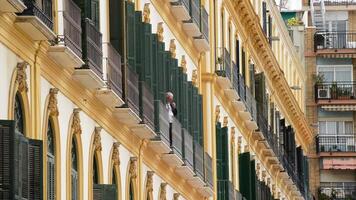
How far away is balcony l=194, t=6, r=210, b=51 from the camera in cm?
5256

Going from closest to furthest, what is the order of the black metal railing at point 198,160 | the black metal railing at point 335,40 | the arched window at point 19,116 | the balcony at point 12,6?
the balcony at point 12,6, the arched window at point 19,116, the black metal railing at point 198,160, the black metal railing at point 335,40

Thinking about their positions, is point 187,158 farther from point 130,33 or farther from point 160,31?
point 130,33

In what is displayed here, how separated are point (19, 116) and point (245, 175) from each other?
35.4m

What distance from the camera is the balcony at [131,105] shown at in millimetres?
38094

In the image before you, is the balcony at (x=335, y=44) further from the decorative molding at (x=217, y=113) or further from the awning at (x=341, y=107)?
the decorative molding at (x=217, y=113)

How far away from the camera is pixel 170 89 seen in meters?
46.4

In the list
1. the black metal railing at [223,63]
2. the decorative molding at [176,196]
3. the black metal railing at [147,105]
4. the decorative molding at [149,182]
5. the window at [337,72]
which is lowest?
the decorative molding at [176,196]

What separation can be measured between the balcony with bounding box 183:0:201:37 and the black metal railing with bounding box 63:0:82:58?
1621 centimetres

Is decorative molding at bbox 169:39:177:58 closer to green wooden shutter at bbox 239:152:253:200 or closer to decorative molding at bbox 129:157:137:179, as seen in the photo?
decorative molding at bbox 129:157:137:179

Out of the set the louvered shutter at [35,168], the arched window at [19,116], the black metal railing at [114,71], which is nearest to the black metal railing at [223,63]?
the black metal railing at [114,71]

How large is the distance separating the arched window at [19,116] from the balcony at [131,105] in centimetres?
785

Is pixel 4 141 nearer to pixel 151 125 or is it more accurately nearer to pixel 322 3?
pixel 151 125

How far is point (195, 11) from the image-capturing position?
5184 centimetres

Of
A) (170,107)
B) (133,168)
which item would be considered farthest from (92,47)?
(170,107)
